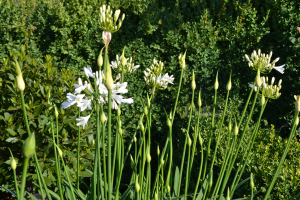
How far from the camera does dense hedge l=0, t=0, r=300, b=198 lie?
3285mm

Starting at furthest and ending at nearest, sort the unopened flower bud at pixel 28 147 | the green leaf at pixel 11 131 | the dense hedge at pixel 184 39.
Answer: the dense hedge at pixel 184 39, the green leaf at pixel 11 131, the unopened flower bud at pixel 28 147

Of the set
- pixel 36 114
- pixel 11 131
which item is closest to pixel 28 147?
pixel 36 114

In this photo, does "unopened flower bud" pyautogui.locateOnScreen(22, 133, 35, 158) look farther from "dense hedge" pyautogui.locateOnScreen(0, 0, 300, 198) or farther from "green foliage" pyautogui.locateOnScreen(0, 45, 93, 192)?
"dense hedge" pyautogui.locateOnScreen(0, 0, 300, 198)

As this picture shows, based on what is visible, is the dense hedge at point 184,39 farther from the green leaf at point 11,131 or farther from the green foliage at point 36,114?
the green leaf at point 11,131

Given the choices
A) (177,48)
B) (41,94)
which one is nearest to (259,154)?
(177,48)

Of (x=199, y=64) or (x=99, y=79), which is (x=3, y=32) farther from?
(x=99, y=79)

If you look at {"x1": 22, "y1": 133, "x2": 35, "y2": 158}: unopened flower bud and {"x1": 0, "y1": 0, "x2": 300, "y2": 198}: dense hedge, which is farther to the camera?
{"x1": 0, "y1": 0, "x2": 300, "y2": 198}: dense hedge

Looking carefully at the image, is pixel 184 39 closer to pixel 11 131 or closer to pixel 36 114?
pixel 36 114

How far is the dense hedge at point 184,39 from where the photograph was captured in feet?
10.8

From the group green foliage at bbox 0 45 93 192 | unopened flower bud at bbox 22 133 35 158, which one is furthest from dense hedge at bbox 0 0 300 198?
unopened flower bud at bbox 22 133 35 158

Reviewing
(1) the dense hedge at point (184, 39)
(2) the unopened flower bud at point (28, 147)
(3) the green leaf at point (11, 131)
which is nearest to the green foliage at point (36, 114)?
(3) the green leaf at point (11, 131)

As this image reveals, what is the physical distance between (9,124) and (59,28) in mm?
1795

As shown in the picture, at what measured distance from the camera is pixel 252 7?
11.3ft

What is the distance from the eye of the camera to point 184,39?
3428mm
